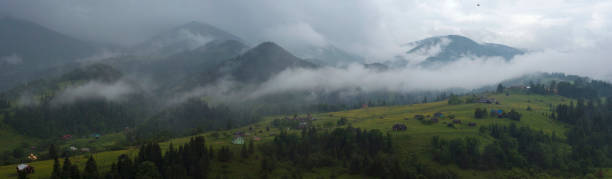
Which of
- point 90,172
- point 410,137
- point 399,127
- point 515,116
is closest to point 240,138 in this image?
point 90,172

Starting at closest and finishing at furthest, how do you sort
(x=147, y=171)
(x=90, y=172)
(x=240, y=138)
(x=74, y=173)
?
(x=74, y=173) → (x=90, y=172) → (x=147, y=171) → (x=240, y=138)

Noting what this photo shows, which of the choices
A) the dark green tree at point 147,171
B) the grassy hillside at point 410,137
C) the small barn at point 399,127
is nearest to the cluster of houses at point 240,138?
the grassy hillside at point 410,137

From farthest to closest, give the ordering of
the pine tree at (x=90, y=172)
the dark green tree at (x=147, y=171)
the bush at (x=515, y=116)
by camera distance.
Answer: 1. the bush at (x=515, y=116)
2. the dark green tree at (x=147, y=171)
3. the pine tree at (x=90, y=172)

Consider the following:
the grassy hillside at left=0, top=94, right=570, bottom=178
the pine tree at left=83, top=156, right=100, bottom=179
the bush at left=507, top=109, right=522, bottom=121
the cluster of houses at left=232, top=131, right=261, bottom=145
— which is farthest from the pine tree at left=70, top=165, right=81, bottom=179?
the bush at left=507, top=109, right=522, bottom=121

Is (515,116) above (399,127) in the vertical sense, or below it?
above

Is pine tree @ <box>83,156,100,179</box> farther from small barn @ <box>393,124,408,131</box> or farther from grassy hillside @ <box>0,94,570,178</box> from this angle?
small barn @ <box>393,124,408,131</box>

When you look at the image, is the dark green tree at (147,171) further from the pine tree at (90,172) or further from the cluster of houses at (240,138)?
the cluster of houses at (240,138)

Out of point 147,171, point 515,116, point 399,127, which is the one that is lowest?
point 147,171

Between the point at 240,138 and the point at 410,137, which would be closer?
the point at 410,137

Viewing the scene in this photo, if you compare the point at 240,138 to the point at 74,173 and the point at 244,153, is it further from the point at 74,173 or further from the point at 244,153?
the point at 74,173

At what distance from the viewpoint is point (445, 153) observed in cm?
10619

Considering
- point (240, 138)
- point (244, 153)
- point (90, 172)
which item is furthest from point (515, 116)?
point (90, 172)

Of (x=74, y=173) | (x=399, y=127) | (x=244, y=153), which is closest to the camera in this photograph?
(x=74, y=173)

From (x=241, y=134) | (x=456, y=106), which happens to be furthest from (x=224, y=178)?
(x=456, y=106)
